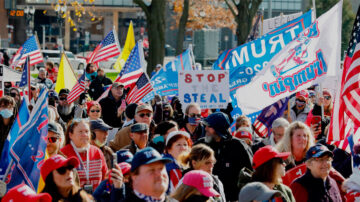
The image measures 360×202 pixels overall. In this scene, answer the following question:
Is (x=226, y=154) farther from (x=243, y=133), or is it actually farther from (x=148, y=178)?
(x=148, y=178)

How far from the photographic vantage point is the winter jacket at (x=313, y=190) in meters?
6.45

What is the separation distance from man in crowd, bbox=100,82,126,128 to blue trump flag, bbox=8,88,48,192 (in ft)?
16.0

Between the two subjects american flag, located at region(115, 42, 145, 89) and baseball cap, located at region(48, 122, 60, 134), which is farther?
american flag, located at region(115, 42, 145, 89)

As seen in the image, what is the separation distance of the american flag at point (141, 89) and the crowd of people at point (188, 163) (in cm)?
155

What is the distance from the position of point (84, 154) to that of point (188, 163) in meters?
1.27

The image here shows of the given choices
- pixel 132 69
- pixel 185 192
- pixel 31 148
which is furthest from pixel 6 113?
pixel 132 69

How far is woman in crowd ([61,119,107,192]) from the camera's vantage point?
7426 mm

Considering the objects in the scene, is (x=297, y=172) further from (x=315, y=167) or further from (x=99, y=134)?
(x=99, y=134)

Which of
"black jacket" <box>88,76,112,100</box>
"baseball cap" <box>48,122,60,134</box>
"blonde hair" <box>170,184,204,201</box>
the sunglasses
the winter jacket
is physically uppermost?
"black jacket" <box>88,76,112,100</box>

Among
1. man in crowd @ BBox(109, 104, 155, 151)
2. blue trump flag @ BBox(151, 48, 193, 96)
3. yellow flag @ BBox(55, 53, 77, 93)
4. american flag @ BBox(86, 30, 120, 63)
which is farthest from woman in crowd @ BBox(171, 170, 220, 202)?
american flag @ BBox(86, 30, 120, 63)

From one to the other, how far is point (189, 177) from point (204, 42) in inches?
1921

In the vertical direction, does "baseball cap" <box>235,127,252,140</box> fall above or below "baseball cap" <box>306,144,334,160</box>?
below

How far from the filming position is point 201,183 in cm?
544

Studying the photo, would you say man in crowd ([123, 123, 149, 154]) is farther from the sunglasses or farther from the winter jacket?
the sunglasses
